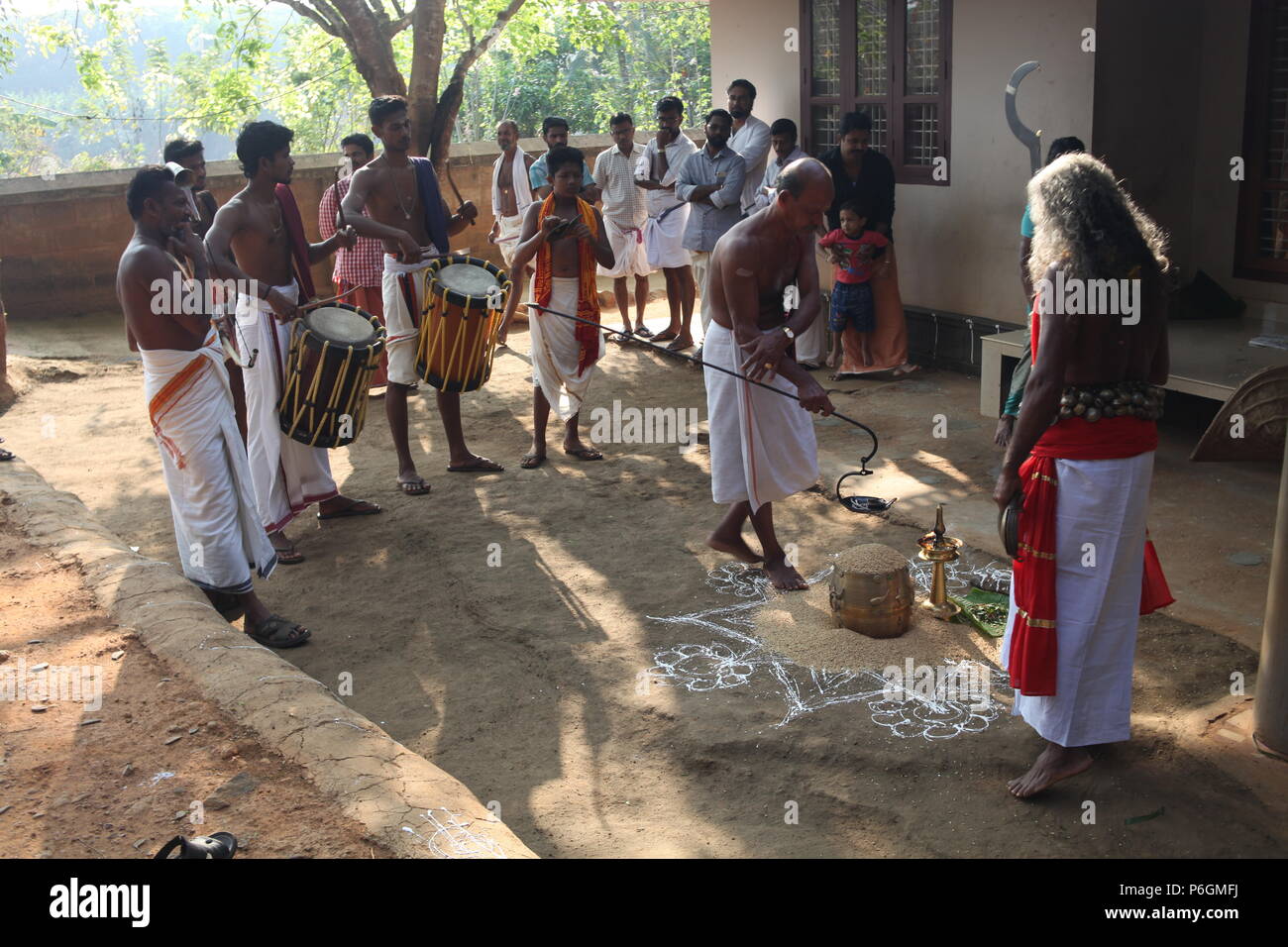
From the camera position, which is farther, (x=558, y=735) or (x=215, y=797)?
(x=558, y=735)

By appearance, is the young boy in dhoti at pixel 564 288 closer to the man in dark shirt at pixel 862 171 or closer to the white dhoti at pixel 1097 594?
the man in dark shirt at pixel 862 171

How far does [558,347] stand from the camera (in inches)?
301

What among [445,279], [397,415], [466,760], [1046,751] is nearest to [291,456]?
[397,415]

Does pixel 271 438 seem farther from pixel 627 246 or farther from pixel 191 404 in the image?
pixel 627 246

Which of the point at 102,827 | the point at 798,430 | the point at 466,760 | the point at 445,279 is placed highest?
the point at 445,279

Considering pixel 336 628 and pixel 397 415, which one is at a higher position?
pixel 397 415

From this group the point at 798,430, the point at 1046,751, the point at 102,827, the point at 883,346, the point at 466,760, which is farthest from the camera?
the point at 883,346

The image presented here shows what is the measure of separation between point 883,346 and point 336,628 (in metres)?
5.57

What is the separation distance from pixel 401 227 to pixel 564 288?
3.59 feet

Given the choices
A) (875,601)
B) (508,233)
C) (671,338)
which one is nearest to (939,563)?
(875,601)

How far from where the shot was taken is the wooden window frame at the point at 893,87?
9297 mm

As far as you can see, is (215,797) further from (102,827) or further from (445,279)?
(445,279)

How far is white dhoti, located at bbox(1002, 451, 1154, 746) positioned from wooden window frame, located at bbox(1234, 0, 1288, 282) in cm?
527

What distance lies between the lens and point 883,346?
9.57m
